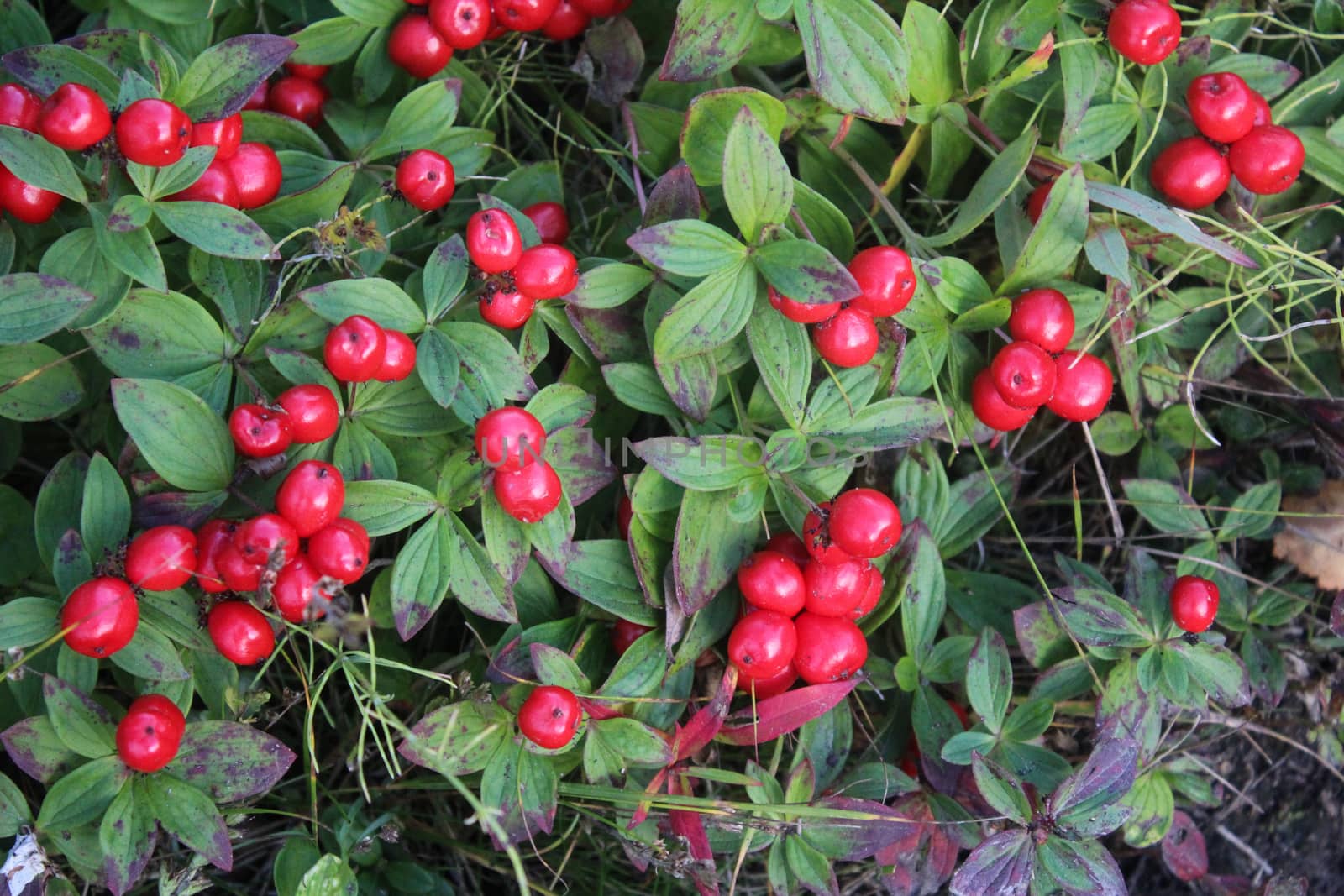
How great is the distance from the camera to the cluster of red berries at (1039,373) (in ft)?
8.41

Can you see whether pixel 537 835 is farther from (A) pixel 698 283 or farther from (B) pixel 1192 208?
(B) pixel 1192 208

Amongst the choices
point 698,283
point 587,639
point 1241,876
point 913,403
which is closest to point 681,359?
point 698,283

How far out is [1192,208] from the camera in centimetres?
296

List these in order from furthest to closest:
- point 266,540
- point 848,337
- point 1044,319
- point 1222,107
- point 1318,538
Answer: point 1318,538
point 1222,107
point 1044,319
point 848,337
point 266,540

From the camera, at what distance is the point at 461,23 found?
8.87 ft

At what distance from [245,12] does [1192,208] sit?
274 cm

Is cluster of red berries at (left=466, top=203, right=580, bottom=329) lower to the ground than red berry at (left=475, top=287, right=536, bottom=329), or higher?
higher

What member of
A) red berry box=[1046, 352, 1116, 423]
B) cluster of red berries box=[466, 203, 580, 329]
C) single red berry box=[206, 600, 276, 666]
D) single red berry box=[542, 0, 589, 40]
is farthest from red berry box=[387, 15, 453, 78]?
red berry box=[1046, 352, 1116, 423]

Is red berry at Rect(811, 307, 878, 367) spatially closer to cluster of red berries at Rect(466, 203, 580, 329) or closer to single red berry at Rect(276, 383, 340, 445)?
cluster of red berries at Rect(466, 203, 580, 329)

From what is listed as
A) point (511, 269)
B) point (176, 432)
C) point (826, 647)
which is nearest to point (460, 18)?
point (511, 269)

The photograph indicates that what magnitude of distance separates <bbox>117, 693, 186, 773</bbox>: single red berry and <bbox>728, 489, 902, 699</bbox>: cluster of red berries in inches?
51.5

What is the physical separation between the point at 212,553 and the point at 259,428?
30 cm

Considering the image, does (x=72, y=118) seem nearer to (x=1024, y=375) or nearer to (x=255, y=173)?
(x=255, y=173)

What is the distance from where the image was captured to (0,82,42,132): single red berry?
236 centimetres
